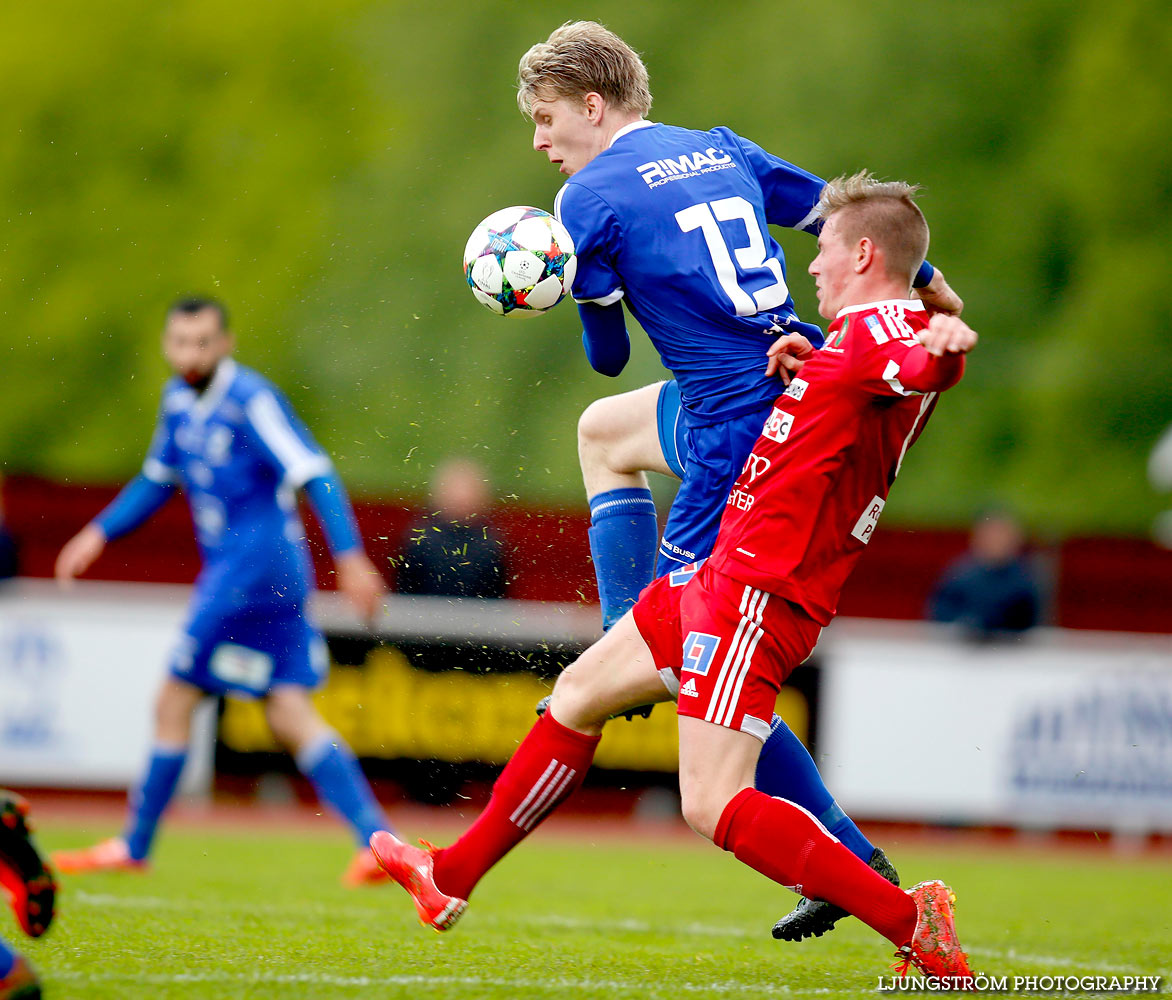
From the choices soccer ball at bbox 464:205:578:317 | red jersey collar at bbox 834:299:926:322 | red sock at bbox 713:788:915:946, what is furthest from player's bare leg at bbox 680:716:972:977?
soccer ball at bbox 464:205:578:317

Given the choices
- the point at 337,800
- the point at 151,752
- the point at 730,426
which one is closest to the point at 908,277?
the point at 730,426

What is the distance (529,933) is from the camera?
5391mm

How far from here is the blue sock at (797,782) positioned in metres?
4.53

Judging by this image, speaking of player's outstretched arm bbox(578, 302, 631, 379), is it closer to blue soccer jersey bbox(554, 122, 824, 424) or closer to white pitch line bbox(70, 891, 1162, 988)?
blue soccer jersey bbox(554, 122, 824, 424)

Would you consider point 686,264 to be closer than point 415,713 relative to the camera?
Yes

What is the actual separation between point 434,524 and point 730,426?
288 inches

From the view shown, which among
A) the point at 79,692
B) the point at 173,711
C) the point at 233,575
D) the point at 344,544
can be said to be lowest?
the point at 79,692

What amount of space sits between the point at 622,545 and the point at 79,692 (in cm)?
673

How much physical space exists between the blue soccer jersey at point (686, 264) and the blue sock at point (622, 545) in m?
0.44

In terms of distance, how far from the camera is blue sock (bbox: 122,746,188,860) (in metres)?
7.04

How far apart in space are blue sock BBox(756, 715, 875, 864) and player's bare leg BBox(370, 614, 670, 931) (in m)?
0.46

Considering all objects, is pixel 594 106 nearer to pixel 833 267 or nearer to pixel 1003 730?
pixel 833 267

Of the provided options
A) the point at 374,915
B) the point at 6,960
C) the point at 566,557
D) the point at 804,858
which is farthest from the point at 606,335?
the point at 566,557

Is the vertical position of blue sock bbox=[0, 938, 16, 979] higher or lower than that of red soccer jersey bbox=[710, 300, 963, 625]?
lower
